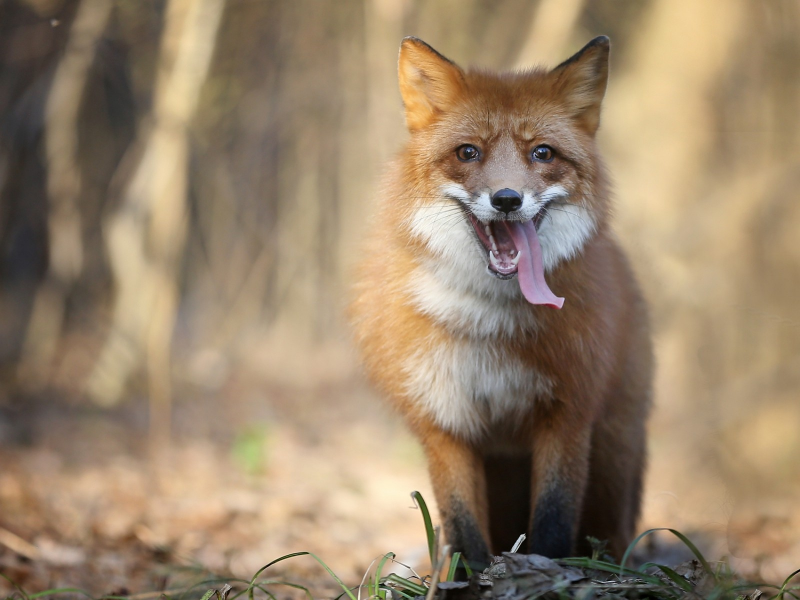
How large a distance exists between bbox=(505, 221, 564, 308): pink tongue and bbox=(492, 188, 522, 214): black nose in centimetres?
18

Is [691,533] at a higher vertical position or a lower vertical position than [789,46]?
lower

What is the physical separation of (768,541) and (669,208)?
3.86 meters

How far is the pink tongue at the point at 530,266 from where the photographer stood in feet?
9.25

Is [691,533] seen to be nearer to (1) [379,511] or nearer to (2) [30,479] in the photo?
(1) [379,511]

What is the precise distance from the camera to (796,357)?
6.42 m

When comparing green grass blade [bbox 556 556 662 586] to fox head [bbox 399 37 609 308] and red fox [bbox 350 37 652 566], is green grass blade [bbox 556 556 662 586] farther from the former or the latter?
fox head [bbox 399 37 609 308]

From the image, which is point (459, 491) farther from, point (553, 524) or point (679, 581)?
point (679, 581)

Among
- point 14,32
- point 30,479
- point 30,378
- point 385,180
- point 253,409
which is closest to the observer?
point 385,180

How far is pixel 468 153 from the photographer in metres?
3.04

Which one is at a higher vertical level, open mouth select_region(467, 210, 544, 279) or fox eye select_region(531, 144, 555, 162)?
fox eye select_region(531, 144, 555, 162)

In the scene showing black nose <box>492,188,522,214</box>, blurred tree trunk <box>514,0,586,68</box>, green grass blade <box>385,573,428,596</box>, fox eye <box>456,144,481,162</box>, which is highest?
blurred tree trunk <box>514,0,586,68</box>

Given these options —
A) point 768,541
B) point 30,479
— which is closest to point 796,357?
point 768,541

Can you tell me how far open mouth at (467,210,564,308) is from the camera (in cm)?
284

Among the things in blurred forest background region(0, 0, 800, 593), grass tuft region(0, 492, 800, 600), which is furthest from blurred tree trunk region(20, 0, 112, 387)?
grass tuft region(0, 492, 800, 600)
